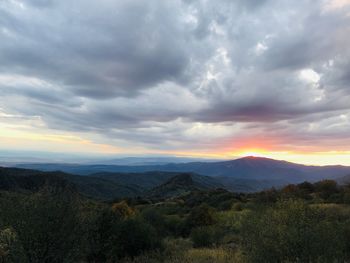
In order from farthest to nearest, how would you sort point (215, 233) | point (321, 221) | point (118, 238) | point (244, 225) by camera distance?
point (215, 233) < point (118, 238) < point (244, 225) < point (321, 221)

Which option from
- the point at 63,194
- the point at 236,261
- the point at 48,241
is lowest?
the point at 236,261

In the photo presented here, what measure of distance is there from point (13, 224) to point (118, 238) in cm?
929

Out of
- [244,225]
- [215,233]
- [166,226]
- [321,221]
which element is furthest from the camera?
[166,226]

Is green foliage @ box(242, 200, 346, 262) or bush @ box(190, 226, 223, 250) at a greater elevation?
green foliage @ box(242, 200, 346, 262)

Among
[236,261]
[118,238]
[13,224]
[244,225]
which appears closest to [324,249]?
[244,225]

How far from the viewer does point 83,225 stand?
1326 centimetres

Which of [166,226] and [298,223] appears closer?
[298,223]

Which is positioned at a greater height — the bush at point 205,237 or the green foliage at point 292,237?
the green foliage at point 292,237

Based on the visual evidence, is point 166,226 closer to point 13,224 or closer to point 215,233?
point 215,233

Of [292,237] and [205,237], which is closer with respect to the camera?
[292,237]

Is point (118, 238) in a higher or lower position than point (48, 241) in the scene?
lower

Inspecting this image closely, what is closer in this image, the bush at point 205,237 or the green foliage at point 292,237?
Answer: the green foliage at point 292,237

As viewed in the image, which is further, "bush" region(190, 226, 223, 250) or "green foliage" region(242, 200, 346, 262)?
"bush" region(190, 226, 223, 250)

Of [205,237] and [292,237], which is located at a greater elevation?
[292,237]
